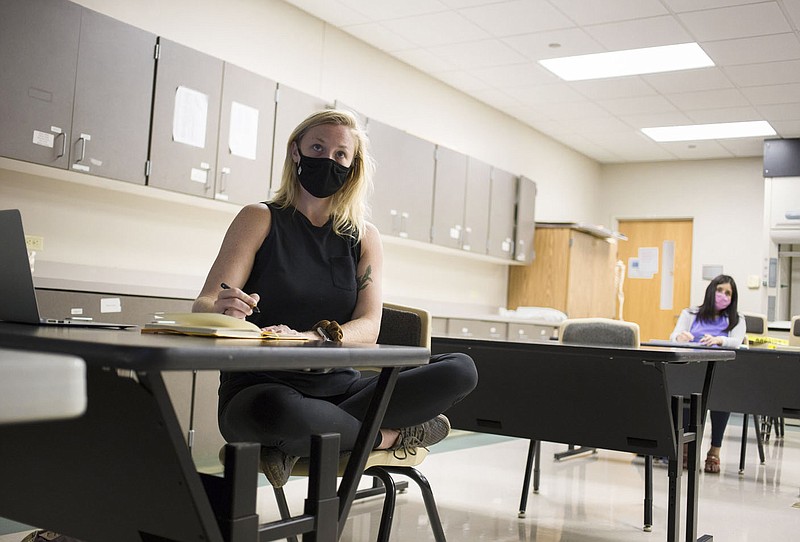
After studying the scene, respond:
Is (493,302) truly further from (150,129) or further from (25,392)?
(25,392)

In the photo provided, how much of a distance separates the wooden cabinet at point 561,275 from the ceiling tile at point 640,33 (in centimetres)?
242

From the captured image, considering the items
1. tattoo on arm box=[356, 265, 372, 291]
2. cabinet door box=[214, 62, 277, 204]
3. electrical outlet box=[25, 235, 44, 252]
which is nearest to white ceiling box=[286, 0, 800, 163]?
cabinet door box=[214, 62, 277, 204]

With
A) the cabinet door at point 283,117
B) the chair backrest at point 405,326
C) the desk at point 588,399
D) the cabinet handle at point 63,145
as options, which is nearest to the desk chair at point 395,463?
the chair backrest at point 405,326

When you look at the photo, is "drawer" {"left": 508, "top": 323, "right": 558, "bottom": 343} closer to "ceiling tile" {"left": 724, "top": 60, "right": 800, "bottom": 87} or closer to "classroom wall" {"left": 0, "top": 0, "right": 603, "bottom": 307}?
"classroom wall" {"left": 0, "top": 0, "right": 603, "bottom": 307}

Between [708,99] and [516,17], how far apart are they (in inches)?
96.3

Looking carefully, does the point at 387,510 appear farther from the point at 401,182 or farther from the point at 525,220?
the point at 525,220

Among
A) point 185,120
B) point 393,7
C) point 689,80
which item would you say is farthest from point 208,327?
point 689,80

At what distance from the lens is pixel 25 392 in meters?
0.51

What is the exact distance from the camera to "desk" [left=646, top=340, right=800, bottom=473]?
4.01 meters

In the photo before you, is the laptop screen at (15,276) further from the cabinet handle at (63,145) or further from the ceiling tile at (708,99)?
the ceiling tile at (708,99)

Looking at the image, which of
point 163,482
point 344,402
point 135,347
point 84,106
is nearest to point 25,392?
point 135,347

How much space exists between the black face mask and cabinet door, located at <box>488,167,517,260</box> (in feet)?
16.6

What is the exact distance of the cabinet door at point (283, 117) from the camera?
4656 mm

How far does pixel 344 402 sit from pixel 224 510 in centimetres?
60
